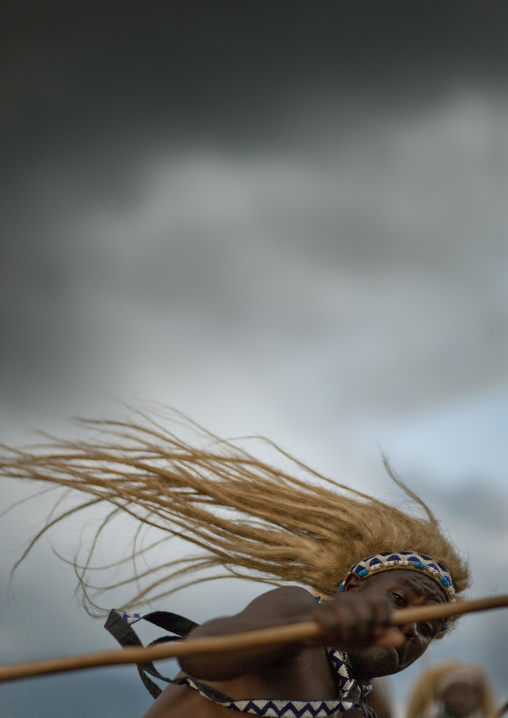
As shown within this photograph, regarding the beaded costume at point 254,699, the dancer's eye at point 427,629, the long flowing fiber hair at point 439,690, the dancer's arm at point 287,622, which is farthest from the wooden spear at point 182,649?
the long flowing fiber hair at point 439,690

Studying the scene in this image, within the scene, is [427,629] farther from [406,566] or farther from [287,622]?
[287,622]

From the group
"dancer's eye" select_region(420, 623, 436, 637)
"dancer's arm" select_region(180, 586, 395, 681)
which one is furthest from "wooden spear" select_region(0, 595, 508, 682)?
"dancer's eye" select_region(420, 623, 436, 637)

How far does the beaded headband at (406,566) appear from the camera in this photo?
259cm

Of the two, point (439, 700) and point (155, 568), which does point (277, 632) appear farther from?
point (439, 700)

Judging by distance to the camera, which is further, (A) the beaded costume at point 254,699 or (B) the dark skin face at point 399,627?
(B) the dark skin face at point 399,627

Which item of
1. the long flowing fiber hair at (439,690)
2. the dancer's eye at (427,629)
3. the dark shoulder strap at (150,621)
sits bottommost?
the long flowing fiber hair at (439,690)

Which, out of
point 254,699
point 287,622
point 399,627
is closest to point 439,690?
point 399,627

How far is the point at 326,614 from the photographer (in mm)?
1509

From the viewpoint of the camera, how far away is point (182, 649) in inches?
56.0

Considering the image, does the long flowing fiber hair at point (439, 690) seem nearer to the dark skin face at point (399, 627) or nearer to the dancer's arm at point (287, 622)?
the dark skin face at point (399, 627)

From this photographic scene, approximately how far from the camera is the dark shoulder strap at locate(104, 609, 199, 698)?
7.50 ft

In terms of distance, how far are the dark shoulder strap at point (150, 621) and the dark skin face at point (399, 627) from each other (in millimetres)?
551

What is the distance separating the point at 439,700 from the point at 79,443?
1.80 m

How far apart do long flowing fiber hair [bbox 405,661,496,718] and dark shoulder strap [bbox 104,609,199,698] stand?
1098 millimetres
